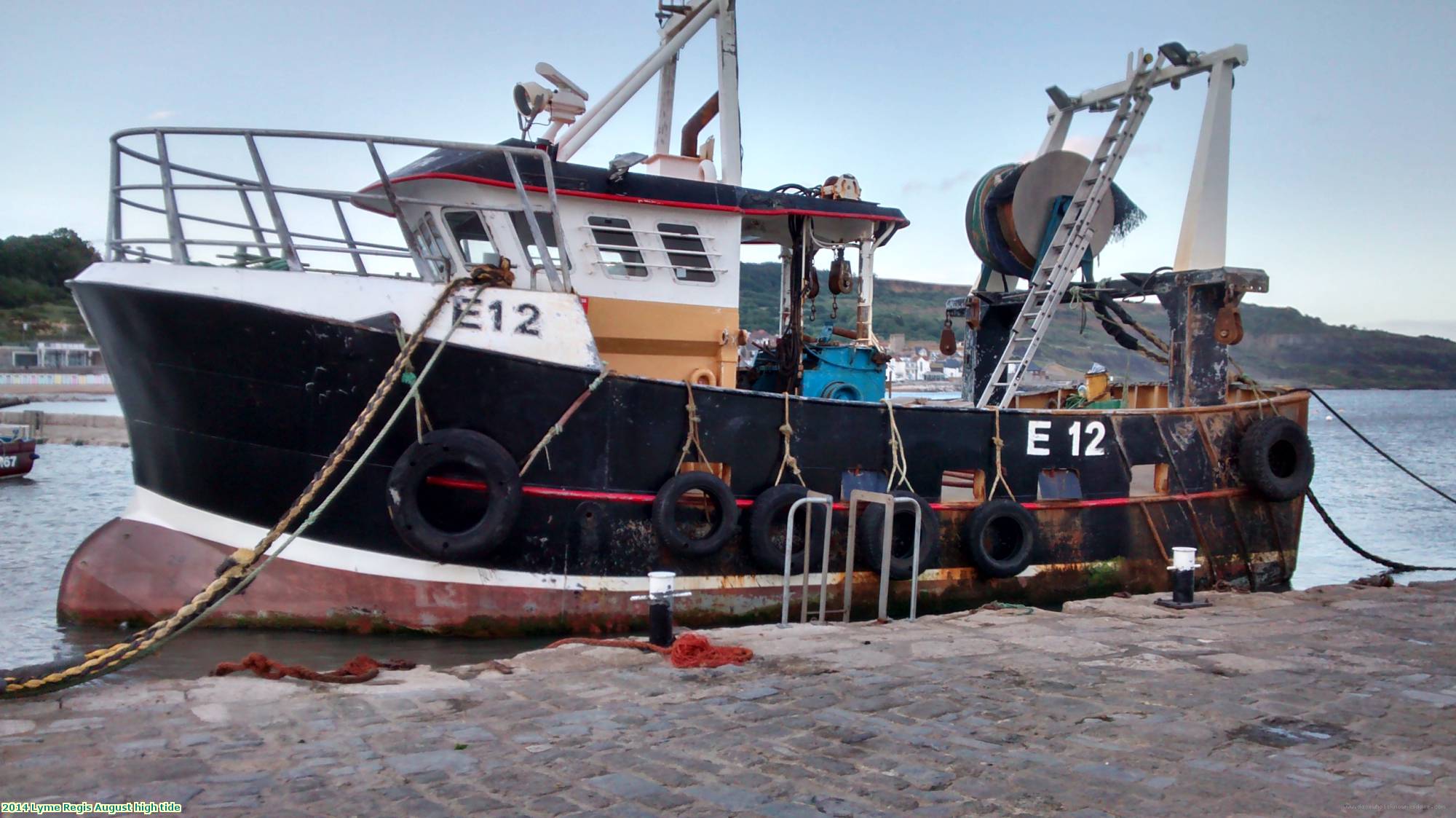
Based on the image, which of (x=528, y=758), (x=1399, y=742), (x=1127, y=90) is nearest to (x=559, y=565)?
(x=528, y=758)

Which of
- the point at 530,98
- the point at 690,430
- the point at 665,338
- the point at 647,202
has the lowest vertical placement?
the point at 690,430

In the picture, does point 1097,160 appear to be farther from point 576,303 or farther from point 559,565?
point 559,565

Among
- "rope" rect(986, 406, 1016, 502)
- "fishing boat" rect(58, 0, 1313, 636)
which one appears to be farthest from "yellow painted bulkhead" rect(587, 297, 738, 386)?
"rope" rect(986, 406, 1016, 502)

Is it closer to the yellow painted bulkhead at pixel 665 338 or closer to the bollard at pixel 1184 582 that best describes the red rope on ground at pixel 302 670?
the yellow painted bulkhead at pixel 665 338

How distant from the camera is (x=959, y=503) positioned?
30.9ft

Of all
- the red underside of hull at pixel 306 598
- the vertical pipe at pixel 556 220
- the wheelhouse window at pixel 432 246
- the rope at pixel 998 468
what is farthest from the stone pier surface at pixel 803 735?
the wheelhouse window at pixel 432 246

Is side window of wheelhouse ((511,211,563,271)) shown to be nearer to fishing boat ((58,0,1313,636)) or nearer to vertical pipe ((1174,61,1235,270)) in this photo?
fishing boat ((58,0,1313,636))

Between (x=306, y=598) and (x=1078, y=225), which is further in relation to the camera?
(x=1078, y=225)

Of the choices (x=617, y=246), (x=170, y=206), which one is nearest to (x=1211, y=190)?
(x=617, y=246)

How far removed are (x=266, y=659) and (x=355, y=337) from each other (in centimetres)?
258

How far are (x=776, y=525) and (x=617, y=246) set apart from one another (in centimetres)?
265

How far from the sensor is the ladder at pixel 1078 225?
37.2 ft

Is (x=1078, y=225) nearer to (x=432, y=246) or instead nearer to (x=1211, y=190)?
(x=1211, y=190)

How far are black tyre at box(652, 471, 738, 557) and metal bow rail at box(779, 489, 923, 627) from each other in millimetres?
502
